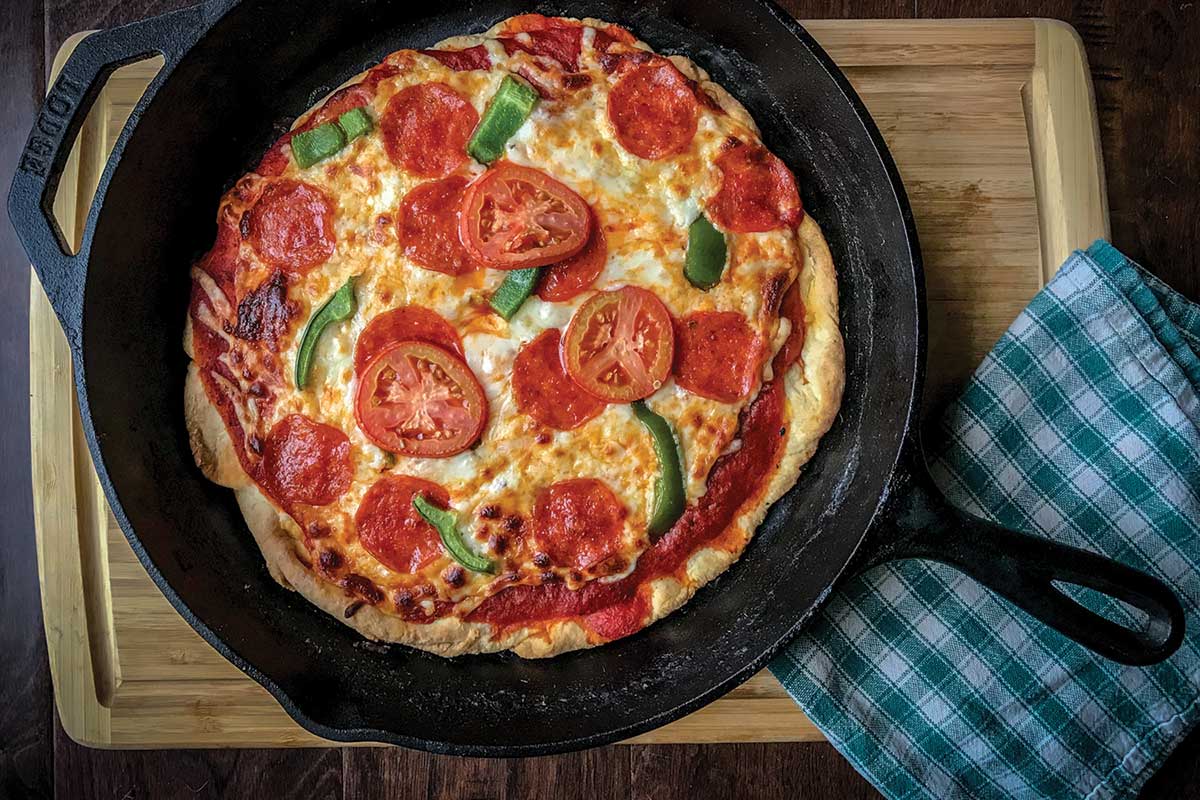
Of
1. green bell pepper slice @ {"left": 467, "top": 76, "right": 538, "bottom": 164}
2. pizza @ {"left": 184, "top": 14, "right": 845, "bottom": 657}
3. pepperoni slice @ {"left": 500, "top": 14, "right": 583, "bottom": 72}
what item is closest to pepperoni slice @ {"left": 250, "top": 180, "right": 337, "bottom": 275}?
pizza @ {"left": 184, "top": 14, "right": 845, "bottom": 657}

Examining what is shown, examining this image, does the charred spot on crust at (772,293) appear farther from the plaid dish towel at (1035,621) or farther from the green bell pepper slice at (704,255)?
the plaid dish towel at (1035,621)

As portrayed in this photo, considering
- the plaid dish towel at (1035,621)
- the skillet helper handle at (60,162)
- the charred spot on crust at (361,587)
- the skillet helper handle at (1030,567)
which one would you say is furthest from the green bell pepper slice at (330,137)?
the plaid dish towel at (1035,621)

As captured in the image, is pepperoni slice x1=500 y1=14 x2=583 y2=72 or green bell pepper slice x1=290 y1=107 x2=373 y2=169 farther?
pepperoni slice x1=500 y1=14 x2=583 y2=72

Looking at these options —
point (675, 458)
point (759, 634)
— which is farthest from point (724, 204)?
point (759, 634)

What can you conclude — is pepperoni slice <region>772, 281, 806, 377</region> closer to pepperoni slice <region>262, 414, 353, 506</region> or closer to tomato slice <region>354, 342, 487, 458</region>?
tomato slice <region>354, 342, 487, 458</region>

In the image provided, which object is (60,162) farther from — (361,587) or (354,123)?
(361,587)

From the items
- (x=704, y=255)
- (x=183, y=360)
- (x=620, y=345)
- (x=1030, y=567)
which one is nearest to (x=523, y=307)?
(x=620, y=345)

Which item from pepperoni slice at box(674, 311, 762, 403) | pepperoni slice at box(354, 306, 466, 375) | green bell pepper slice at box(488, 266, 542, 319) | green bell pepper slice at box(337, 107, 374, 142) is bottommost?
pepperoni slice at box(674, 311, 762, 403)
